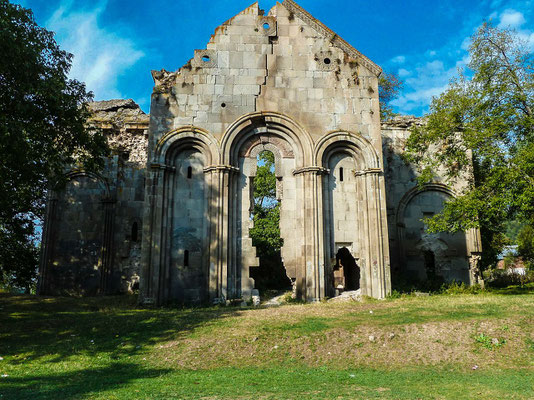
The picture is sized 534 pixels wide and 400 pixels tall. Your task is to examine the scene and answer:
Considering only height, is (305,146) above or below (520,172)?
above

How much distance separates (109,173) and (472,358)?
15.9 meters

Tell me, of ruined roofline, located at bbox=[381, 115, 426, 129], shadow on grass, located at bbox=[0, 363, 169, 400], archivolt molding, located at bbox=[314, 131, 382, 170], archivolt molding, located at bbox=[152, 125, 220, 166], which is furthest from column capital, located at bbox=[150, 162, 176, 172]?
ruined roofline, located at bbox=[381, 115, 426, 129]

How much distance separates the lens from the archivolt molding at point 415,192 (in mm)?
19984

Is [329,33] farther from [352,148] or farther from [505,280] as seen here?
[505,280]

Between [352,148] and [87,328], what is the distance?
414 inches

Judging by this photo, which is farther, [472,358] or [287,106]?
[287,106]

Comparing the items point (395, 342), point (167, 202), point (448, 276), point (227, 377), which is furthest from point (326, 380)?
point (448, 276)

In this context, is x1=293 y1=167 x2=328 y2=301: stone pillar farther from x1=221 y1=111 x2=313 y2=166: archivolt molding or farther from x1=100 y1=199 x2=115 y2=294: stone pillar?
x1=100 y1=199 x2=115 y2=294: stone pillar

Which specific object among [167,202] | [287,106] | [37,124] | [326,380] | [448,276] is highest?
[287,106]

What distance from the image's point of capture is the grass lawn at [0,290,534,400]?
21.4 feet

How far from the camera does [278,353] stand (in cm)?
888

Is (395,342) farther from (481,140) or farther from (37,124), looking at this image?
(37,124)

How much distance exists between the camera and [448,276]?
19.6 m

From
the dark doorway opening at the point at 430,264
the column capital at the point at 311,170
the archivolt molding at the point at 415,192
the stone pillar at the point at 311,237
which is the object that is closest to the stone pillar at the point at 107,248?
the stone pillar at the point at 311,237
